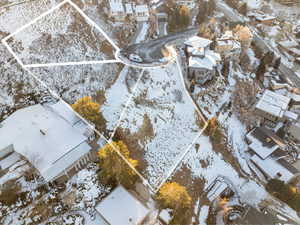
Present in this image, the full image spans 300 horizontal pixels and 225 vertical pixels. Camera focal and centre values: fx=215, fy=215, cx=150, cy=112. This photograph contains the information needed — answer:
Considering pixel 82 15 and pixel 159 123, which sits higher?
pixel 82 15

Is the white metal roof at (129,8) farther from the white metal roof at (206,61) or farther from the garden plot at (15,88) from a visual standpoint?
the garden plot at (15,88)

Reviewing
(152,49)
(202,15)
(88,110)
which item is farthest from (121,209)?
(202,15)

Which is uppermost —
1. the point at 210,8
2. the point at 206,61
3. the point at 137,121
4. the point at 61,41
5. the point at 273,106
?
the point at 61,41

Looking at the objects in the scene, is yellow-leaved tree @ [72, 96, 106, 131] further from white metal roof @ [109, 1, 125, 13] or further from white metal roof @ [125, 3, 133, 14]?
white metal roof @ [125, 3, 133, 14]

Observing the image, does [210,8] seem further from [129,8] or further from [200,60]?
[200,60]

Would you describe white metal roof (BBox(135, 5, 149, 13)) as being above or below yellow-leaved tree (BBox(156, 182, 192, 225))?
above

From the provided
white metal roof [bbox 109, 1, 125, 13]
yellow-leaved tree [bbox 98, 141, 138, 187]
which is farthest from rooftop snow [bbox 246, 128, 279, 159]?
white metal roof [bbox 109, 1, 125, 13]

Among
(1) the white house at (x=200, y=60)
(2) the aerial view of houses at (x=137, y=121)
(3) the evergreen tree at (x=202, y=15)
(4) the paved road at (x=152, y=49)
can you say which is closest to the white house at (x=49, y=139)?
(2) the aerial view of houses at (x=137, y=121)
